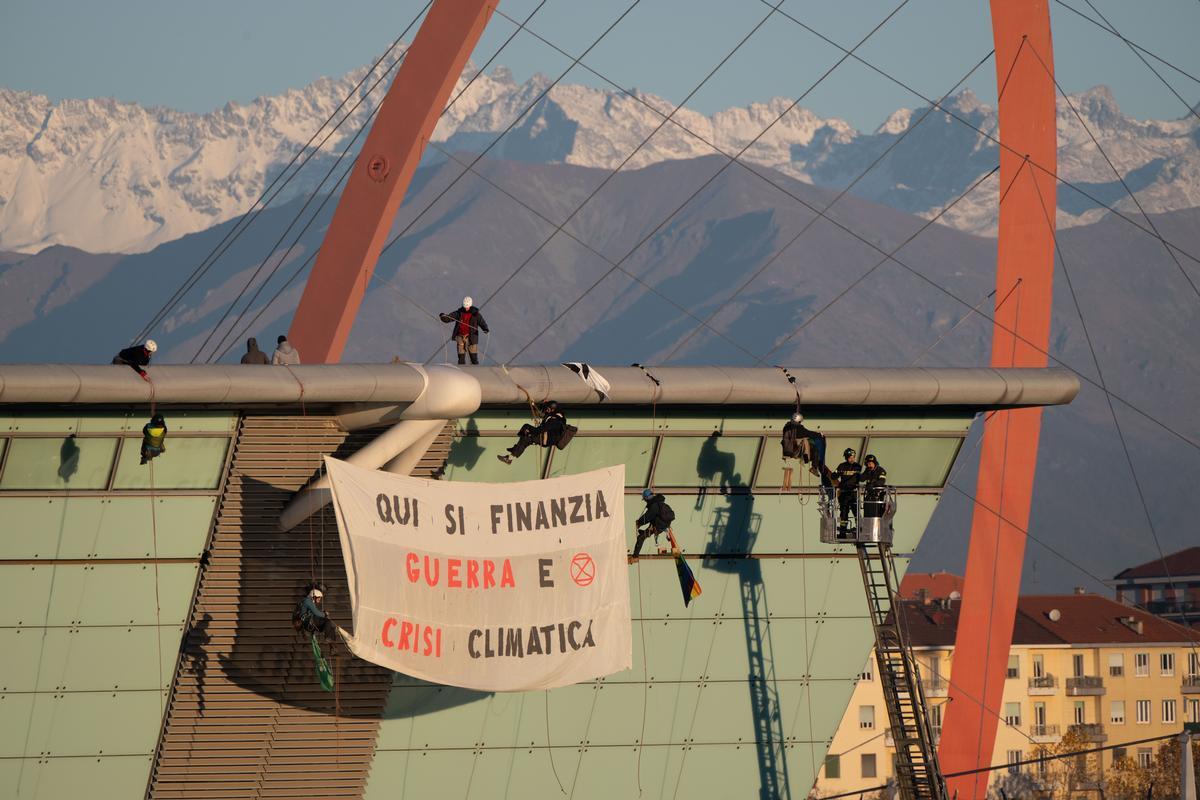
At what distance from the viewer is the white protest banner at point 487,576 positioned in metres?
25.0

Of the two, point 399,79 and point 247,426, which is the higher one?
point 399,79

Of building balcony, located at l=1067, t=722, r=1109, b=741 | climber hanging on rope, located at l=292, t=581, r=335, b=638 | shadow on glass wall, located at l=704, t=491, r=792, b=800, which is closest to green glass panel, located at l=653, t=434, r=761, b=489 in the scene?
shadow on glass wall, located at l=704, t=491, r=792, b=800

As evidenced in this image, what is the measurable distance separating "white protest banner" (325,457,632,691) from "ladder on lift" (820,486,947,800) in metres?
4.15

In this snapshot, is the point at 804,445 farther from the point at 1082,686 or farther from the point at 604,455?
the point at 1082,686

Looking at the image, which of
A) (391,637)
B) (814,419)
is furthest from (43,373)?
(814,419)

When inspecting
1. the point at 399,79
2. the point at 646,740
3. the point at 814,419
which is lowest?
the point at 646,740

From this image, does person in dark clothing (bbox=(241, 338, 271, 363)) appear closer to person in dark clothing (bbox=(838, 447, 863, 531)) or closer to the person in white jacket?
the person in white jacket

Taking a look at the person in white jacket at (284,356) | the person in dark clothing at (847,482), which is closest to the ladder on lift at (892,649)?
the person in dark clothing at (847,482)

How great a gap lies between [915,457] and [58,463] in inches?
533

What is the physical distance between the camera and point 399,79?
34.5 m

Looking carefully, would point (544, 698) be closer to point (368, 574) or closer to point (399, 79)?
point (368, 574)

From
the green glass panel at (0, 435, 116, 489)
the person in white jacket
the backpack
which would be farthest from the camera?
the person in white jacket

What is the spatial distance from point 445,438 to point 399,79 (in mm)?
8893

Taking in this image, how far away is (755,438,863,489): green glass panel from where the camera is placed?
30.8 metres
